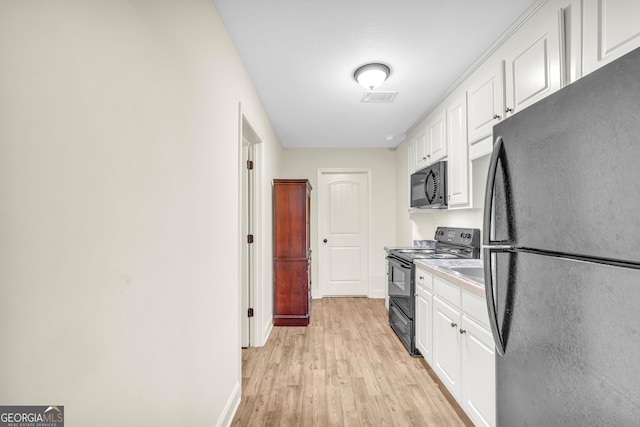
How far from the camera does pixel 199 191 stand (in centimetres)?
138

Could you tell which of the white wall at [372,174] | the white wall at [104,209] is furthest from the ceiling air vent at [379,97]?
the white wall at [372,174]

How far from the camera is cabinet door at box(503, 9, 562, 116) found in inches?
57.1

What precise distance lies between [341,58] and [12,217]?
6.80 ft

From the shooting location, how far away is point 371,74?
2227 millimetres

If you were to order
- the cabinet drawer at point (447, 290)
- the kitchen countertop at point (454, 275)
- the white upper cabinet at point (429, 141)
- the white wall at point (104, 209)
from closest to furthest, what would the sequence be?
the white wall at point (104, 209) → the kitchen countertop at point (454, 275) → the cabinet drawer at point (447, 290) → the white upper cabinet at point (429, 141)

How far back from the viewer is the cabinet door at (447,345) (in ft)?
6.04

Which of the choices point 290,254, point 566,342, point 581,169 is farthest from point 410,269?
point 581,169

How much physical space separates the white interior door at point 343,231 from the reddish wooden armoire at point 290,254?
1.26 metres

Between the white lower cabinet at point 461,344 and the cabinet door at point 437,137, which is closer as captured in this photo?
the white lower cabinet at point 461,344

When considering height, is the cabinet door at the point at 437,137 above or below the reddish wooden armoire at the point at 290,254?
above

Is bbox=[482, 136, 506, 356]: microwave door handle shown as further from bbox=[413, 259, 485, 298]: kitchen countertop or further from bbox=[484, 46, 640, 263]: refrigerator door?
bbox=[413, 259, 485, 298]: kitchen countertop

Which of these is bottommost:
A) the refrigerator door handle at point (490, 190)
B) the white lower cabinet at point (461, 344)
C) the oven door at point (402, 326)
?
the oven door at point (402, 326)

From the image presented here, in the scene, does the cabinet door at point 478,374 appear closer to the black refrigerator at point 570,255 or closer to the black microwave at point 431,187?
the black refrigerator at point 570,255

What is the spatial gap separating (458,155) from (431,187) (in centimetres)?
52
